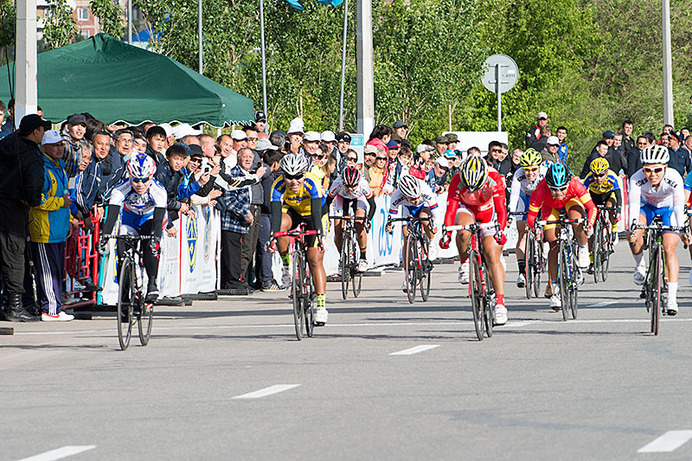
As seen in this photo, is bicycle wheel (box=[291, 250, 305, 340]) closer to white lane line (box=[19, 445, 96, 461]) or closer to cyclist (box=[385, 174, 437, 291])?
cyclist (box=[385, 174, 437, 291])

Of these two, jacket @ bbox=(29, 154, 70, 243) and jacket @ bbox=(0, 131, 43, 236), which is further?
jacket @ bbox=(29, 154, 70, 243)

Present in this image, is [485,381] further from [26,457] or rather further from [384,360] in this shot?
[26,457]

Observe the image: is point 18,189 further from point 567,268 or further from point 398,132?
point 398,132

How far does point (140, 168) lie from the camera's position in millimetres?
14258

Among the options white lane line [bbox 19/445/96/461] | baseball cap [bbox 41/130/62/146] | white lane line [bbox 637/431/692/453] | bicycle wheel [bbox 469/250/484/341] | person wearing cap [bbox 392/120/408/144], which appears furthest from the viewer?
person wearing cap [bbox 392/120/408/144]

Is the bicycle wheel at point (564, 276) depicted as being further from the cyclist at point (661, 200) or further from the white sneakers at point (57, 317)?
the white sneakers at point (57, 317)

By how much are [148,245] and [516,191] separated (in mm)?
6485

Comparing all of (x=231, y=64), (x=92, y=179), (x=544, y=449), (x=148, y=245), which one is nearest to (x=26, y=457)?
(x=544, y=449)

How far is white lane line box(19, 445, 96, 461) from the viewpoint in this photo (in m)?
8.12

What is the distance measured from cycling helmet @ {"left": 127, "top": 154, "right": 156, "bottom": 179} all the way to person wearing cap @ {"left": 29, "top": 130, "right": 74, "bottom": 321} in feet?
8.54

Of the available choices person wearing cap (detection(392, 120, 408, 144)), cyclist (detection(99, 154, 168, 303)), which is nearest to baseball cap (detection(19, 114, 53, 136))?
cyclist (detection(99, 154, 168, 303))

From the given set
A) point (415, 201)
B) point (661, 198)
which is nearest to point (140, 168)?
point (661, 198)

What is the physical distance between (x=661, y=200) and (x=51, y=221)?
6675 mm

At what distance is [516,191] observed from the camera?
19328 mm
